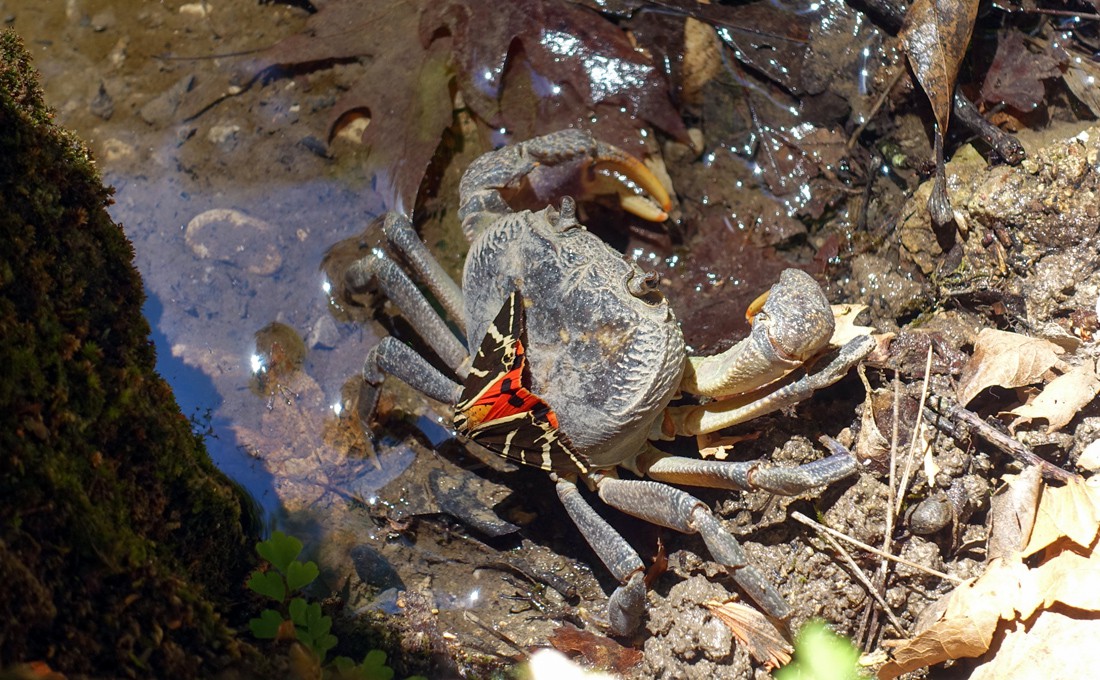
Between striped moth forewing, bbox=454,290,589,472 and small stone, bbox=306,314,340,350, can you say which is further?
small stone, bbox=306,314,340,350

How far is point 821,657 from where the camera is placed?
11.9 feet

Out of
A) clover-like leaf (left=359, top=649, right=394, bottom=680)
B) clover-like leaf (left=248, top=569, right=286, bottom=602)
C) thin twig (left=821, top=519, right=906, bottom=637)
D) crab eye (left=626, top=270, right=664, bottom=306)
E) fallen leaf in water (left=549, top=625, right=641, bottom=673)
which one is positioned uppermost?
crab eye (left=626, top=270, right=664, bottom=306)

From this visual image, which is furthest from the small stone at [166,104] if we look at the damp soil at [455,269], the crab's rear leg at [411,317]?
the crab's rear leg at [411,317]

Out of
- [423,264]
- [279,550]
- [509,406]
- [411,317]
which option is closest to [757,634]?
[509,406]

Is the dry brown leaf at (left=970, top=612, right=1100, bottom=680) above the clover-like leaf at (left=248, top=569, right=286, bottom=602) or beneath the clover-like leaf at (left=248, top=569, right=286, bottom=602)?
beneath

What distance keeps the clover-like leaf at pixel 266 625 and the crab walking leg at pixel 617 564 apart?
5.25ft

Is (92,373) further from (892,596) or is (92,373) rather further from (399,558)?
(892,596)

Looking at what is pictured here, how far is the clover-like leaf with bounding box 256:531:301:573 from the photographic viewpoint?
291cm

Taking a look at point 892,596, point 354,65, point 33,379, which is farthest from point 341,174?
point 892,596

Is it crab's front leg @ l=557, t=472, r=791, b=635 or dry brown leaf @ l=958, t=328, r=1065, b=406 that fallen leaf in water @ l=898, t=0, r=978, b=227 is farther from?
crab's front leg @ l=557, t=472, r=791, b=635

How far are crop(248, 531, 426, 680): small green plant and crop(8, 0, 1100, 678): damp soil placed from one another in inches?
17.9

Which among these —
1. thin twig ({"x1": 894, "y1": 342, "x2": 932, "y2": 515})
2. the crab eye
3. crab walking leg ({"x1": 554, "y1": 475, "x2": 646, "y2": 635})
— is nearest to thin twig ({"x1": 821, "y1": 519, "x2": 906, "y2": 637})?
thin twig ({"x1": 894, "y1": 342, "x2": 932, "y2": 515})

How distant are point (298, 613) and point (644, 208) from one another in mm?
2786

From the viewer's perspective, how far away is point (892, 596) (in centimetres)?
370
